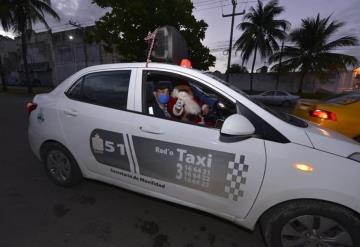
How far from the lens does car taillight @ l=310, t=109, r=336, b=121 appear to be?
148 inches

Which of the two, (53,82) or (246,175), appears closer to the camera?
(246,175)

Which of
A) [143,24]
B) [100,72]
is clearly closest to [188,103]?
[100,72]

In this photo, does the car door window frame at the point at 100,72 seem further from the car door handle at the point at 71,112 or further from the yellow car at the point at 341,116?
the yellow car at the point at 341,116

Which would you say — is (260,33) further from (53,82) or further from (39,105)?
(53,82)

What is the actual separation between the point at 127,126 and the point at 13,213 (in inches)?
69.7

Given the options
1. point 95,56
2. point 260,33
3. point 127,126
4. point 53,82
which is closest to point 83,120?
point 127,126

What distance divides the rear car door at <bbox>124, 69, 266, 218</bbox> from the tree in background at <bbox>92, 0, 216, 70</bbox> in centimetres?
1535

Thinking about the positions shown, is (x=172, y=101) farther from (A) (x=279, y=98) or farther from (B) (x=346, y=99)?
(A) (x=279, y=98)

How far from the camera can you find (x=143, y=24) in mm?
16578

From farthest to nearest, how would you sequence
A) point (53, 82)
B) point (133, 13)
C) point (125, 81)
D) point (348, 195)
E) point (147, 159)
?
point (53, 82) → point (133, 13) → point (125, 81) → point (147, 159) → point (348, 195)

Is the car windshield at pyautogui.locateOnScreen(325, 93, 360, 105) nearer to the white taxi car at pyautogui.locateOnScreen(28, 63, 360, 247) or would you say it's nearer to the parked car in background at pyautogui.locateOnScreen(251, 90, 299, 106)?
the white taxi car at pyautogui.locateOnScreen(28, 63, 360, 247)

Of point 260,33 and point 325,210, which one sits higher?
point 260,33

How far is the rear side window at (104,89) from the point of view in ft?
8.21

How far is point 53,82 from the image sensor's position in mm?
40219
